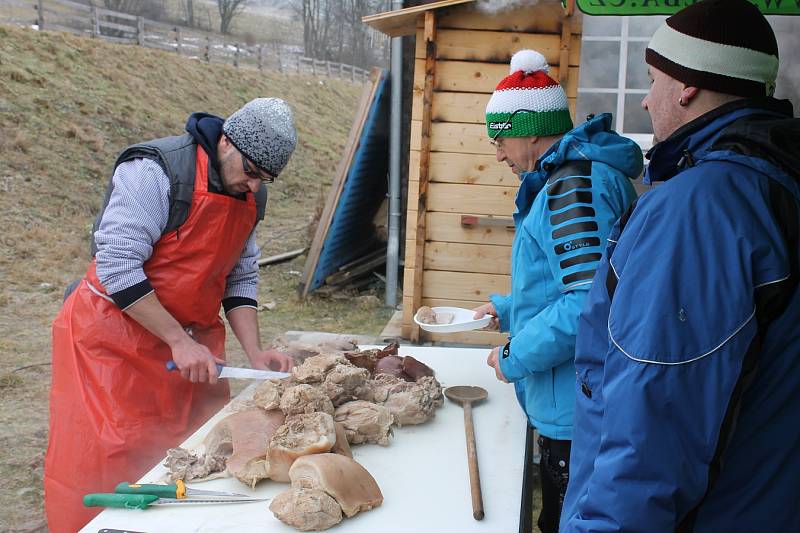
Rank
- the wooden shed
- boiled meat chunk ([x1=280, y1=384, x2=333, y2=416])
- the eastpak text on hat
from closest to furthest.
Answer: the eastpak text on hat, boiled meat chunk ([x1=280, y1=384, x2=333, y2=416]), the wooden shed

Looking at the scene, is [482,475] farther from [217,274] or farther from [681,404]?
[217,274]

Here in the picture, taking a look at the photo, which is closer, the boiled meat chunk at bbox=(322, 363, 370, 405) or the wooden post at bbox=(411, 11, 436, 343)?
the boiled meat chunk at bbox=(322, 363, 370, 405)

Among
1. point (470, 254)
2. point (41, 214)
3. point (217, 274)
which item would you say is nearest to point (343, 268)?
point (470, 254)

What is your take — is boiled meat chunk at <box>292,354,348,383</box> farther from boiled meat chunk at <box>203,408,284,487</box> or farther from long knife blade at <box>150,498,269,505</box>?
long knife blade at <box>150,498,269,505</box>

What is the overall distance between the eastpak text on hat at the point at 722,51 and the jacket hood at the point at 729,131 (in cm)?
4

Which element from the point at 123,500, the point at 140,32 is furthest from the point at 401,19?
the point at 140,32

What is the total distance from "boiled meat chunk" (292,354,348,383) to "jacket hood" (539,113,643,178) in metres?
0.99

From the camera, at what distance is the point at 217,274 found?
2.83m

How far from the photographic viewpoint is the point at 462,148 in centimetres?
549

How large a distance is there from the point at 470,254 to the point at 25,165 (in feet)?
33.4

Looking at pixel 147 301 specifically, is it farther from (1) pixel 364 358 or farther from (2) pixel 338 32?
(2) pixel 338 32

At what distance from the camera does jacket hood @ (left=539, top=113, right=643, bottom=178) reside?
217 centimetres

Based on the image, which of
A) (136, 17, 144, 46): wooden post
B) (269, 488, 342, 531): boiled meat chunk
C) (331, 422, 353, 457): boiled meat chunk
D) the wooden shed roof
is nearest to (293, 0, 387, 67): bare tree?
(136, 17, 144, 46): wooden post

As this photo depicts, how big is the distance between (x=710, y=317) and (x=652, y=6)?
5.51 ft
